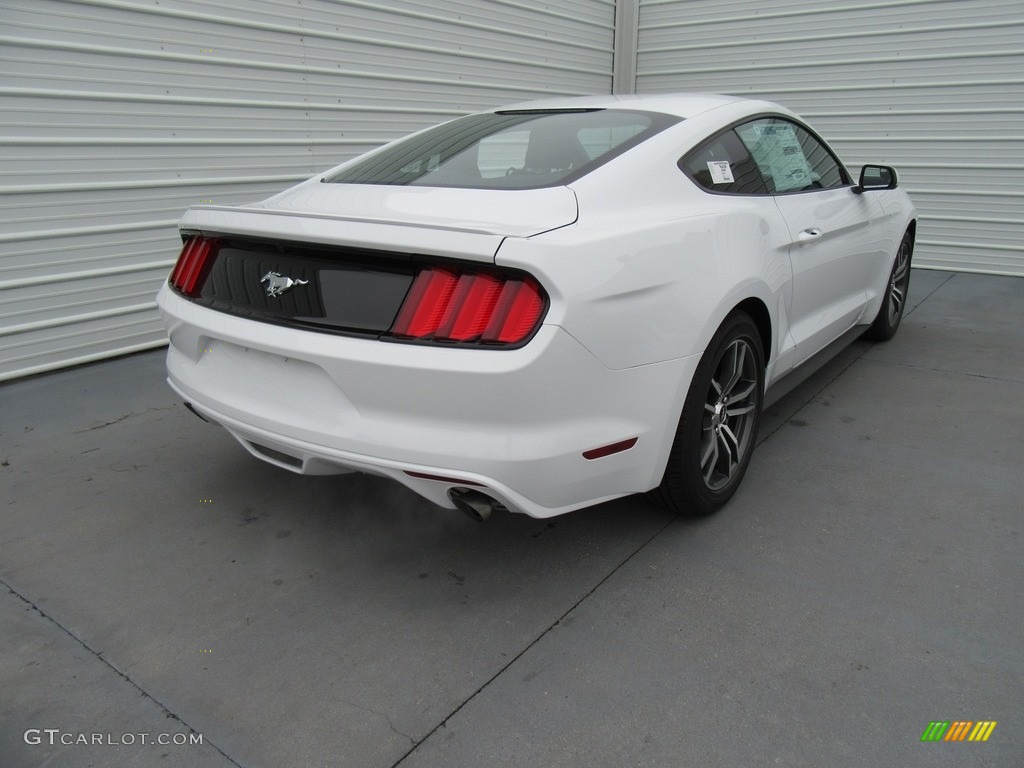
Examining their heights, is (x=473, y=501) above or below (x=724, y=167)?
below

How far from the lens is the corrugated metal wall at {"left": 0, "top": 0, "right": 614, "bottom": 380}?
13.6 ft

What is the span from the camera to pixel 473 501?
2.02m

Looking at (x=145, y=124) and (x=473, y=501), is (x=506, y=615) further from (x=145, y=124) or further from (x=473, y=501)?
(x=145, y=124)

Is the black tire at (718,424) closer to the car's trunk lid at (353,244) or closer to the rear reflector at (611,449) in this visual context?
the rear reflector at (611,449)

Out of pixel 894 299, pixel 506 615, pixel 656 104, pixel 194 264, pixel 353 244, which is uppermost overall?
pixel 656 104

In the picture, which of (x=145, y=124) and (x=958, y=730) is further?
(x=145, y=124)

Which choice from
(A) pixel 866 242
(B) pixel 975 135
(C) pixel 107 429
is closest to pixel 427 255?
(C) pixel 107 429

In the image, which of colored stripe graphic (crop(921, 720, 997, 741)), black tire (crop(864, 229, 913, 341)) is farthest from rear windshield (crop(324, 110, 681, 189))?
black tire (crop(864, 229, 913, 341))

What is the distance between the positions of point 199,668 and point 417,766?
2.30 ft

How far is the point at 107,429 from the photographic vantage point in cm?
359

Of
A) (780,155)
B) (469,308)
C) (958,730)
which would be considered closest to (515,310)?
(469,308)

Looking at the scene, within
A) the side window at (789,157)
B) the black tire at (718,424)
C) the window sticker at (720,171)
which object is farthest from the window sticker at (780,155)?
the black tire at (718,424)

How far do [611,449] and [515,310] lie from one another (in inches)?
20.7

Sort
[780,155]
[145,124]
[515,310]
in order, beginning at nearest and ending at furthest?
1. [515,310]
2. [780,155]
3. [145,124]
